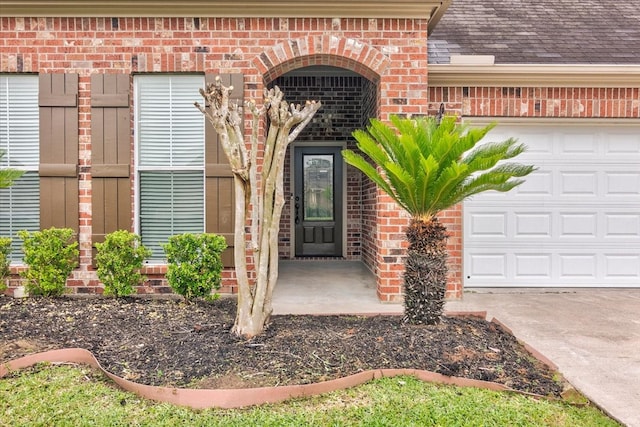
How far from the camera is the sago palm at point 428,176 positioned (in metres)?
3.57

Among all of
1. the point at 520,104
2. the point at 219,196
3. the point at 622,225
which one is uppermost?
the point at 520,104

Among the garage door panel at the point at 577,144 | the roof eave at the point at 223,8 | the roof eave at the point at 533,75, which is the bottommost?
the garage door panel at the point at 577,144

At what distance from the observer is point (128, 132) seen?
17.5ft

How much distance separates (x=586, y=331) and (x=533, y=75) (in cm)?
310

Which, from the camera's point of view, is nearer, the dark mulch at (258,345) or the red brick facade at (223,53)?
the dark mulch at (258,345)

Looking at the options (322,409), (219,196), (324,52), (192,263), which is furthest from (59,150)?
(322,409)

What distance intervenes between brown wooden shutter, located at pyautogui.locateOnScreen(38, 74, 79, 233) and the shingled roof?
4.49 meters

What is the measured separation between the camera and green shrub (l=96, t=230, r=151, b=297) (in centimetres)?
479

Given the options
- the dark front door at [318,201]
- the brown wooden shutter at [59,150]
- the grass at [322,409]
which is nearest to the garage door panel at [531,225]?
the dark front door at [318,201]

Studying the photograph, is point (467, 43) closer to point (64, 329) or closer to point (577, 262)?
point (577, 262)

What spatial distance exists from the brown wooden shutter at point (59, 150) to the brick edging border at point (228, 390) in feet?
7.83

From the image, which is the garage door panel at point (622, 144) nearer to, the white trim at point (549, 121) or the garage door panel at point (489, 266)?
the white trim at point (549, 121)

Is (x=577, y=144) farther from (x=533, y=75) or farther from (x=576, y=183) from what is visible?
(x=533, y=75)

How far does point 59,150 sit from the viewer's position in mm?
5332
